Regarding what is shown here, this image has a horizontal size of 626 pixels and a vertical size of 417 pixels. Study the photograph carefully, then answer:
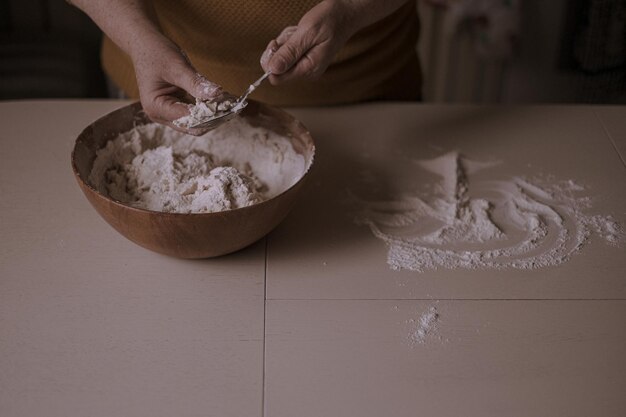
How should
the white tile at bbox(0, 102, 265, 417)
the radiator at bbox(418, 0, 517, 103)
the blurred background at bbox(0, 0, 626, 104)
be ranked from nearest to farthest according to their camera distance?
→ the white tile at bbox(0, 102, 265, 417) < the blurred background at bbox(0, 0, 626, 104) < the radiator at bbox(418, 0, 517, 103)

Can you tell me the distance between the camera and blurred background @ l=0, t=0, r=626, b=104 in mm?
2105

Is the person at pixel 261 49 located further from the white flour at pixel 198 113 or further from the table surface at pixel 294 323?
the table surface at pixel 294 323

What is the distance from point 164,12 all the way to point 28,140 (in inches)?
12.6

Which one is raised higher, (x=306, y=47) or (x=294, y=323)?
(x=306, y=47)

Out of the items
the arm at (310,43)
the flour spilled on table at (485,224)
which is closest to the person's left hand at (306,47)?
the arm at (310,43)

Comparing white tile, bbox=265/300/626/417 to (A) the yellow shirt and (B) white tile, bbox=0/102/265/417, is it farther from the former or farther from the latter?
(A) the yellow shirt

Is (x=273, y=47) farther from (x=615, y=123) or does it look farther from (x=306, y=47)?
(x=615, y=123)

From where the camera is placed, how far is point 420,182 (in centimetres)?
121

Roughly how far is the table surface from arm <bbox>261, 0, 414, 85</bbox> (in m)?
0.18

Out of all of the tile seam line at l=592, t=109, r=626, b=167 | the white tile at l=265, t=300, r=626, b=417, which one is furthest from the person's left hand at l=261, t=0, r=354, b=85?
the tile seam line at l=592, t=109, r=626, b=167

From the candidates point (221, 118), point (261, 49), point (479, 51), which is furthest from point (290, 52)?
point (479, 51)

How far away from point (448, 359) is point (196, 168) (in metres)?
0.44

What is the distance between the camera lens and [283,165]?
3.81ft

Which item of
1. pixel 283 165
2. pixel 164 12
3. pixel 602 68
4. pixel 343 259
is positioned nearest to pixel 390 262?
pixel 343 259
